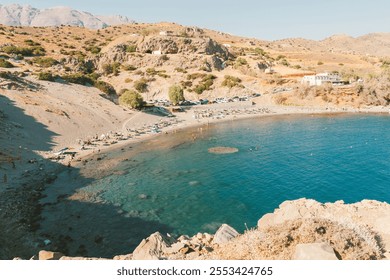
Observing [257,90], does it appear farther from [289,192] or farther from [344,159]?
[289,192]

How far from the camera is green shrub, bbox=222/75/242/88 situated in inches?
4941

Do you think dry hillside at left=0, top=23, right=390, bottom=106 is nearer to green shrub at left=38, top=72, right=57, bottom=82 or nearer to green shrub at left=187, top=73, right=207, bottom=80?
green shrub at left=38, top=72, right=57, bottom=82

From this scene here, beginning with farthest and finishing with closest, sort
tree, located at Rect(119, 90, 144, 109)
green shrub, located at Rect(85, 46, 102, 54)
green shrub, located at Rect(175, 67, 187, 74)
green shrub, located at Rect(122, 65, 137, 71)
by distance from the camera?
green shrub, located at Rect(85, 46, 102, 54)
green shrub, located at Rect(122, 65, 137, 71)
green shrub, located at Rect(175, 67, 187, 74)
tree, located at Rect(119, 90, 144, 109)

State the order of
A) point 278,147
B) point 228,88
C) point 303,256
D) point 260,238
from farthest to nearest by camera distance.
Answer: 1. point 228,88
2. point 278,147
3. point 260,238
4. point 303,256

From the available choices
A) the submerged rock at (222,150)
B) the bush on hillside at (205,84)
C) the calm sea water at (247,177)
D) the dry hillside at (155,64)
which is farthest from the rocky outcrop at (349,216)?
the bush on hillside at (205,84)

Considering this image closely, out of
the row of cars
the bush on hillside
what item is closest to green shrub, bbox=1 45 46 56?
the row of cars

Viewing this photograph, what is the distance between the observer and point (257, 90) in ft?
418

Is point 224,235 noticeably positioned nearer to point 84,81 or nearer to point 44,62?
point 84,81

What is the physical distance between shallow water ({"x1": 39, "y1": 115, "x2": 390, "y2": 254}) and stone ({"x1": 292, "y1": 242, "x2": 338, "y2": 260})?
19.3 meters

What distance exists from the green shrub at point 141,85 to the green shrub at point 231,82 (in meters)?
33.5

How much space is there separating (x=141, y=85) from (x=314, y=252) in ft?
387

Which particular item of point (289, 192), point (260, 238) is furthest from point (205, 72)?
point (260, 238)

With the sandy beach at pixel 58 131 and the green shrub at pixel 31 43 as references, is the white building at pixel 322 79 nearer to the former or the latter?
the sandy beach at pixel 58 131
